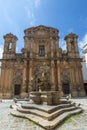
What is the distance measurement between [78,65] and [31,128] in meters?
20.3

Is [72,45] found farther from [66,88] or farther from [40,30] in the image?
[66,88]

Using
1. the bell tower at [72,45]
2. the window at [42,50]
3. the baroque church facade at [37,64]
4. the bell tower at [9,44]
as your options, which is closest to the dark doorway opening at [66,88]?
the baroque church facade at [37,64]

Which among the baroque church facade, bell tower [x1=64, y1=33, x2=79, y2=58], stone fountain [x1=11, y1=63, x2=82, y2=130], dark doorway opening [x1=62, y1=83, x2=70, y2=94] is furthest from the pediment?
stone fountain [x1=11, y1=63, x2=82, y2=130]

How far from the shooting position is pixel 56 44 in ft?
81.8

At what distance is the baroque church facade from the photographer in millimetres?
21469

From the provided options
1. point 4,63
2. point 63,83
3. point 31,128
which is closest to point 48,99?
point 31,128

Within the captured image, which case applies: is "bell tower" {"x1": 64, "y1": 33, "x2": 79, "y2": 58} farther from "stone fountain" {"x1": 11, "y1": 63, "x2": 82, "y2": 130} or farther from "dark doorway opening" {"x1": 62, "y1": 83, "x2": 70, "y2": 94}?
"stone fountain" {"x1": 11, "y1": 63, "x2": 82, "y2": 130}

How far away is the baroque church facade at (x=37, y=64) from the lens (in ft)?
70.4

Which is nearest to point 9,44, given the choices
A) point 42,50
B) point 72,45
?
point 42,50

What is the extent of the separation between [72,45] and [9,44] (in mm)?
13418

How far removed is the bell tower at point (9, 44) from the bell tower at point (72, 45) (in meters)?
11.0

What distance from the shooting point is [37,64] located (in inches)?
914

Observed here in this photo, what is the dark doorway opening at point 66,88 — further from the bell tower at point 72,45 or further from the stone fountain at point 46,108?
the stone fountain at point 46,108

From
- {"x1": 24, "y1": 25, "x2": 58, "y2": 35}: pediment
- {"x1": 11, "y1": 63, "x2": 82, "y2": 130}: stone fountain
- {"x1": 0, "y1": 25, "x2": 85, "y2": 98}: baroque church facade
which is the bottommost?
{"x1": 11, "y1": 63, "x2": 82, "y2": 130}: stone fountain
